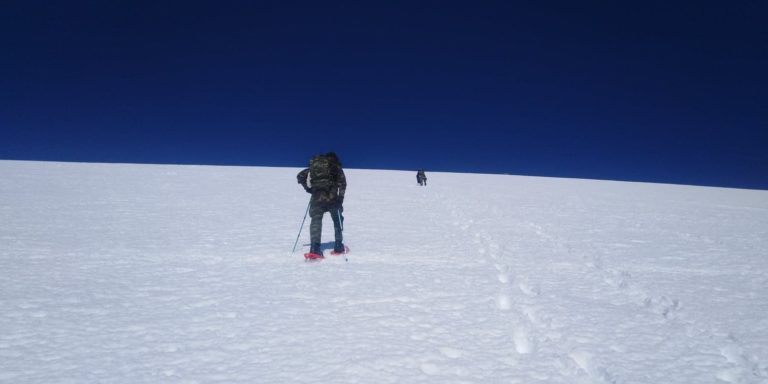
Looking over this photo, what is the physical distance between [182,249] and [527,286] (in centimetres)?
600

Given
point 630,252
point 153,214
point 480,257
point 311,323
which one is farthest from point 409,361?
point 153,214

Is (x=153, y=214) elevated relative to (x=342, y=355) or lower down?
elevated

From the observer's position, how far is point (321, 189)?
7.19 meters

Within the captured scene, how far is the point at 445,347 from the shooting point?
3652 millimetres

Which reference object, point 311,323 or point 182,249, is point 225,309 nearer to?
point 311,323

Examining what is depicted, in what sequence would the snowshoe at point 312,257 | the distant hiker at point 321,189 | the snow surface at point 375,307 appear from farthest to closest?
the distant hiker at point 321,189, the snowshoe at point 312,257, the snow surface at point 375,307

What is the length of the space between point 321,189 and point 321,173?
0.92 feet

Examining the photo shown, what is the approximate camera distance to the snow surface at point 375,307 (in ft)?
10.8

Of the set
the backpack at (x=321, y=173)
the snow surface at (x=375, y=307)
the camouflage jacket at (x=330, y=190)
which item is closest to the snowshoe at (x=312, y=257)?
the snow surface at (x=375, y=307)

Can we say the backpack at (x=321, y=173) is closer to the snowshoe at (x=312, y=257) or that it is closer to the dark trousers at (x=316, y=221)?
the dark trousers at (x=316, y=221)

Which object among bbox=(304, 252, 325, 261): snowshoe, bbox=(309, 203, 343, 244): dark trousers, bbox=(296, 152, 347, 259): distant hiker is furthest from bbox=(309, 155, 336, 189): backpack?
bbox=(304, 252, 325, 261): snowshoe

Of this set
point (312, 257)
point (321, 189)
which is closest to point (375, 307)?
point (312, 257)

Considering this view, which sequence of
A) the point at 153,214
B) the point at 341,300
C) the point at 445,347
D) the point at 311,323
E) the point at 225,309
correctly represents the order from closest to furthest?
the point at 445,347 → the point at 311,323 → the point at 225,309 → the point at 341,300 → the point at 153,214

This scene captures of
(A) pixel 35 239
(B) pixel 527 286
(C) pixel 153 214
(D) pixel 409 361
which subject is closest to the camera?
(D) pixel 409 361
